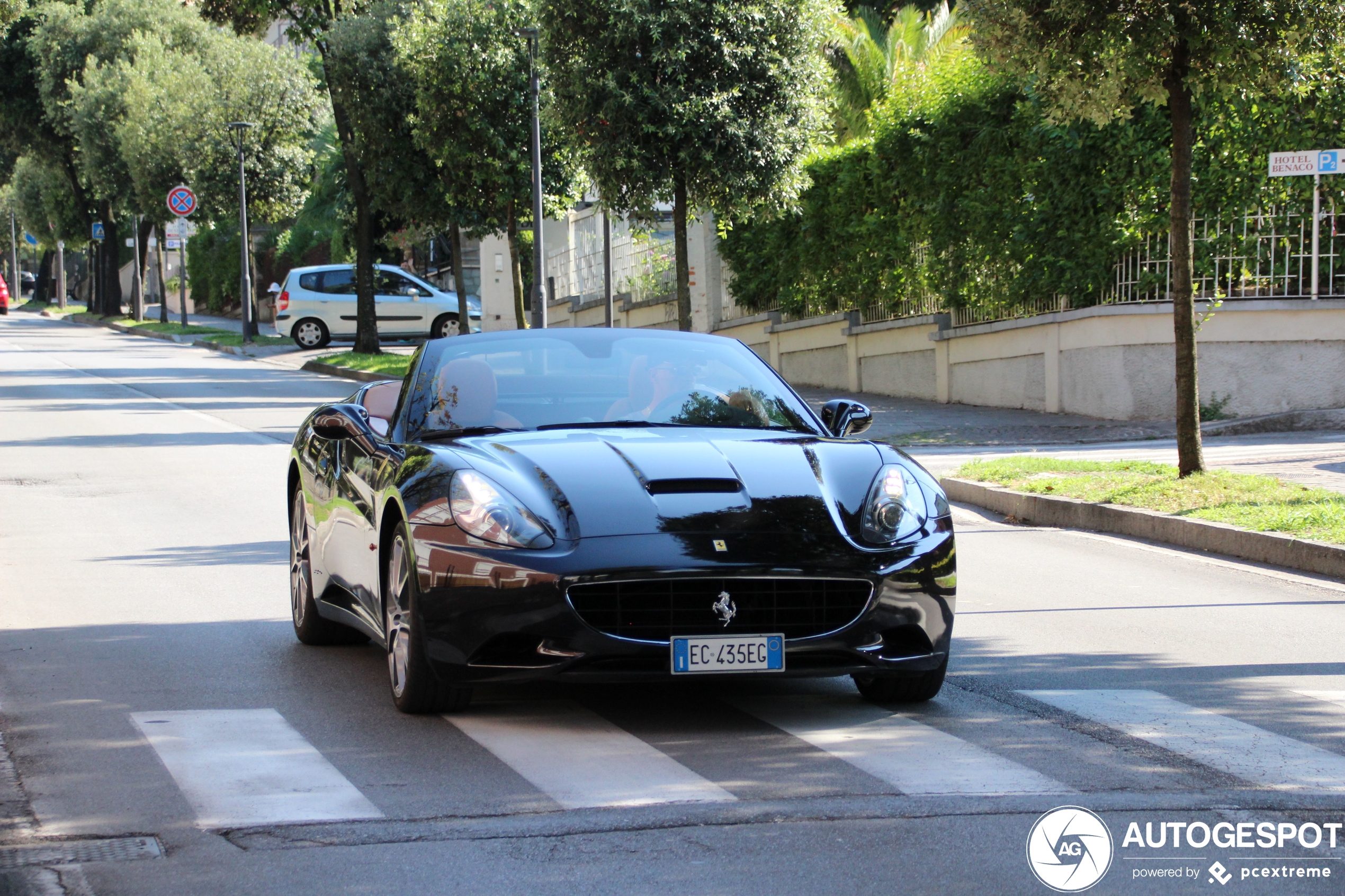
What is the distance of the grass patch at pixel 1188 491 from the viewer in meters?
10.5

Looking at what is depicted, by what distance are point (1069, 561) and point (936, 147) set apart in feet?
41.2

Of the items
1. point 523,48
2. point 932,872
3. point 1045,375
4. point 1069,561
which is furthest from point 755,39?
point 932,872

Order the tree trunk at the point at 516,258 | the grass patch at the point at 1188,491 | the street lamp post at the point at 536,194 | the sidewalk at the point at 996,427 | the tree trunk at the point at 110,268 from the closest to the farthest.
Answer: the grass patch at the point at 1188,491 < the sidewalk at the point at 996,427 < the street lamp post at the point at 536,194 < the tree trunk at the point at 516,258 < the tree trunk at the point at 110,268

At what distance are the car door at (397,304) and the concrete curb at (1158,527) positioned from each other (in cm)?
2648

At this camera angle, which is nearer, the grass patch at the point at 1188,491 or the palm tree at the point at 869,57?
the grass patch at the point at 1188,491

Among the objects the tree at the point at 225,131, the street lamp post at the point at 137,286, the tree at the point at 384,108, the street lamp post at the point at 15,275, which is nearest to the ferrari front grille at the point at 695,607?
the tree at the point at 384,108

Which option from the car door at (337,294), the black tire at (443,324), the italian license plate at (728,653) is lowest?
the italian license plate at (728,653)

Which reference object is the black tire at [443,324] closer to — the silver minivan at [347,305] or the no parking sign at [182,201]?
the silver minivan at [347,305]

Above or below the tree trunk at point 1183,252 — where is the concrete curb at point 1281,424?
below

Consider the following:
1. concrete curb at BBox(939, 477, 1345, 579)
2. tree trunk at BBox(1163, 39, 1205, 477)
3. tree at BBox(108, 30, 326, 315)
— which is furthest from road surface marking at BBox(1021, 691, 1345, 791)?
tree at BBox(108, 30, 326, 315)

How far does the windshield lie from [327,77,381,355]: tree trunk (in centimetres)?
2790

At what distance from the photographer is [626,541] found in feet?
18.0

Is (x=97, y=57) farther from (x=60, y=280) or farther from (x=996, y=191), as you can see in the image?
(x=996, y=191)

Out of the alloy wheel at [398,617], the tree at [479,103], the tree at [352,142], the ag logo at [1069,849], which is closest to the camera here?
the ag logo at [1069,849]
